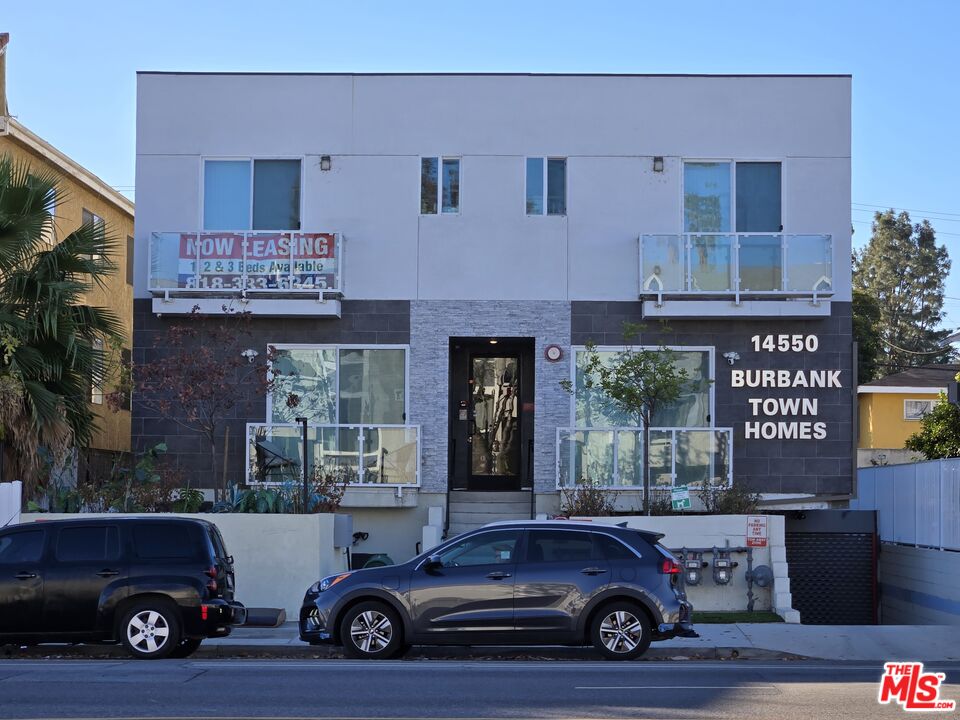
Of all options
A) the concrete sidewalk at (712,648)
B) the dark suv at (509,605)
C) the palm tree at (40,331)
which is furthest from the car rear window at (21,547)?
the palm tree at (40,331)

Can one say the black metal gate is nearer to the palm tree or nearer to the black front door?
the black front door

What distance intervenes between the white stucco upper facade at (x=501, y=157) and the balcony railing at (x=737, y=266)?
677 mm

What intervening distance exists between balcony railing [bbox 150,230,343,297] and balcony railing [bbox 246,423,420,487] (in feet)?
8.19

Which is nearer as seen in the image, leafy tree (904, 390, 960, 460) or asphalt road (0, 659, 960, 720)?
asphalt road (0, 659, 960, 720)

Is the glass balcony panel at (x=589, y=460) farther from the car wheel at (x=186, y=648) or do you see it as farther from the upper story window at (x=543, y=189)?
the car wheel at (x=186, y=648)

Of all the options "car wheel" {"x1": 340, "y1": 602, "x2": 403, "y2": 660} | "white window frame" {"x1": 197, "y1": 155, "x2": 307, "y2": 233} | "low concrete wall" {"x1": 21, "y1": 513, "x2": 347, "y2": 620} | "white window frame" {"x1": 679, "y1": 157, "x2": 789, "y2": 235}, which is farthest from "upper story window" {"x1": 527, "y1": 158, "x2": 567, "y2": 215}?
"car wheel" {"x1": 340, "y1": 602, "x2": 403, "y2": 660}

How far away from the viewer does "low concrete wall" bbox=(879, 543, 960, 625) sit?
2102cm

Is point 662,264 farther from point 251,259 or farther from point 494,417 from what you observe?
point 251,259

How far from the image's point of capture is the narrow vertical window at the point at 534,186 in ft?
78.9

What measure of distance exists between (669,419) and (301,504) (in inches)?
281

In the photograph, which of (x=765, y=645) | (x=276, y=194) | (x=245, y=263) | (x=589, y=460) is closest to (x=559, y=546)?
(x=765, y=645)

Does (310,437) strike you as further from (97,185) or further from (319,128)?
(97,185)

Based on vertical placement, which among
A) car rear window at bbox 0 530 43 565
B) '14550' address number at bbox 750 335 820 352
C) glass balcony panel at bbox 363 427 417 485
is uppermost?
'14550' address number at bbox 750 335 820 352

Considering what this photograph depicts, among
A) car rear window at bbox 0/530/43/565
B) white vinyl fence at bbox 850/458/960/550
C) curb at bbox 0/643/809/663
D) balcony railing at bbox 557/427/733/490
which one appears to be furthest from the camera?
balcony railing at bbox 557/427/733/490
